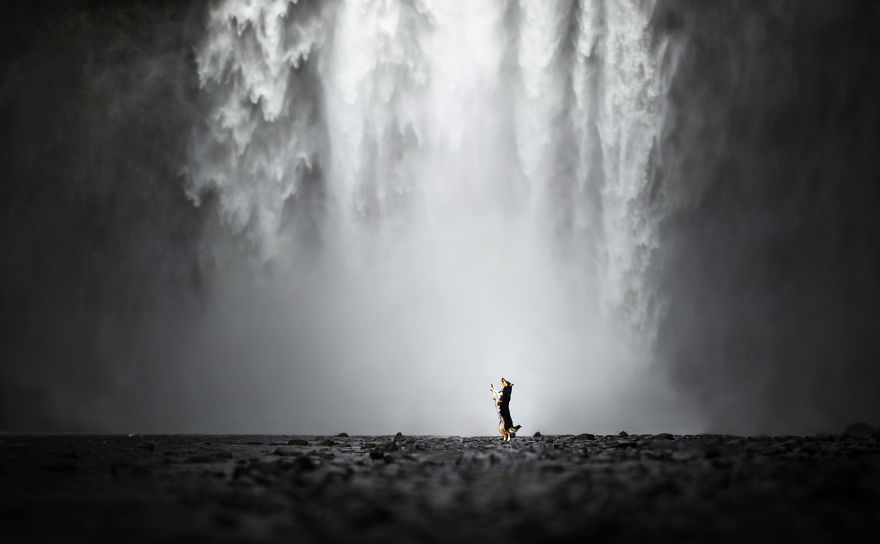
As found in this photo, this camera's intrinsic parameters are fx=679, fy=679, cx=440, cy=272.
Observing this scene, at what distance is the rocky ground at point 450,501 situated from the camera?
22.7 feet

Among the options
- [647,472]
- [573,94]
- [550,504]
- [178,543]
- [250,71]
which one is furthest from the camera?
[250,71]

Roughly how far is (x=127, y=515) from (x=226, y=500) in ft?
4.67

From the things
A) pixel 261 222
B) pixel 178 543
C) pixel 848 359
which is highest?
pixel 261 222

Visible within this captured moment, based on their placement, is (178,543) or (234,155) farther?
(234,155)

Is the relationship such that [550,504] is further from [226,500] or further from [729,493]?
[226,500]

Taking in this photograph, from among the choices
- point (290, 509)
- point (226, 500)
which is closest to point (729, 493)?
point (290, 509)

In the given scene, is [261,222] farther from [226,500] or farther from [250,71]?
[226,500]

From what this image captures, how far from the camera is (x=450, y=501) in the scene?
918 cm

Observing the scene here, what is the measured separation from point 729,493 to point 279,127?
145 ft

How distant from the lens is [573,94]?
45.2m

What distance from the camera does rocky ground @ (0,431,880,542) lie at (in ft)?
22.7

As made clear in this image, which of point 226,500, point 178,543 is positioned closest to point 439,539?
point 178,543

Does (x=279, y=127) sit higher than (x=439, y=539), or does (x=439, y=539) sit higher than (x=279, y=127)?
(x=279, y=127)

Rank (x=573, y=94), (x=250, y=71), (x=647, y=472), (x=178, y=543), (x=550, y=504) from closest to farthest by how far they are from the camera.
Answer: (x=178, y=543) < (x=550, y=504) < (x=647, y=472) < (x=573, y=94) < (x=250, y=71)
